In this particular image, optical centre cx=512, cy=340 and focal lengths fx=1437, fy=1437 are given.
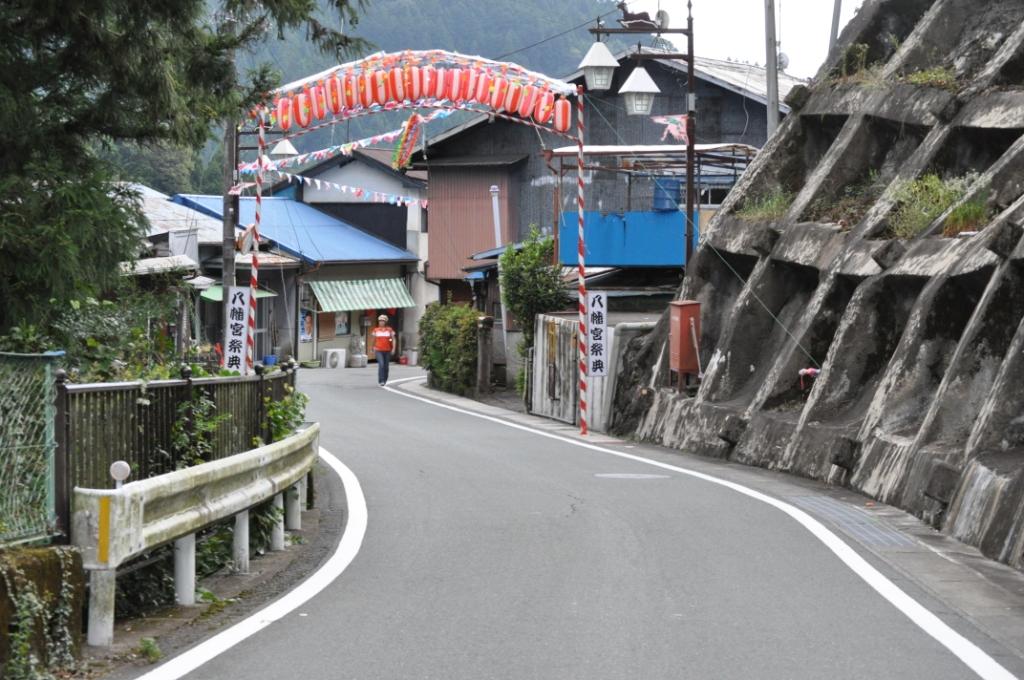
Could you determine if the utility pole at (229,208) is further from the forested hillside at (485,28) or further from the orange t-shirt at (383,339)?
the forested hillside at (485,28)

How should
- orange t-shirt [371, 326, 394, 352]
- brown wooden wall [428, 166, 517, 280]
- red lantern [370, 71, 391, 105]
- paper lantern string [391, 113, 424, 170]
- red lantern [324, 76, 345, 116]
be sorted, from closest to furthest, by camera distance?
1. red lantern [324, 76, 345, 116]
2. red lantern [370, 71, 391, 105]
3. orange t-shirt [371, 326, 394, 352]
4. paper lantern string [391, 113, 424, 170]
5. brown wooden wall [428, 166, 517, 280]

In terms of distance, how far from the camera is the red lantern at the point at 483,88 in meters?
32.1

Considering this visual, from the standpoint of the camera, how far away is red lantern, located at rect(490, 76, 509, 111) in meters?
32.5

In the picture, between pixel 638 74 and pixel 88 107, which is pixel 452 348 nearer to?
pixel 638 74

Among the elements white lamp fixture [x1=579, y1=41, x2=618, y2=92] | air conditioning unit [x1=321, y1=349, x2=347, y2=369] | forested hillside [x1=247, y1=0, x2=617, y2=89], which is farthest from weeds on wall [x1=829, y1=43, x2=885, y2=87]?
forested hillside [x1=247, y1=0, x2=617, y2=89]

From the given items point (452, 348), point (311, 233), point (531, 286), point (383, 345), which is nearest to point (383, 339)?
point (383, 345)

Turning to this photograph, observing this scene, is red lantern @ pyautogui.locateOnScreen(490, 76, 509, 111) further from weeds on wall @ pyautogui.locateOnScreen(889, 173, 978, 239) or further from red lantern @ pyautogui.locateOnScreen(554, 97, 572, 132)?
weeds on wall @ pyautogui.locateOnScreen(889, 173, 978, 239)

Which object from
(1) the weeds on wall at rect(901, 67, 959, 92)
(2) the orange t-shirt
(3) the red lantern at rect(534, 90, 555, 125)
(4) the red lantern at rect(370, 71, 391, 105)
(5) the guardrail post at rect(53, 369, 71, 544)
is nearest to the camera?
(5) the guardrail post at rect(53, 369, 71, 544)

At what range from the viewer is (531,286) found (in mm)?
33812

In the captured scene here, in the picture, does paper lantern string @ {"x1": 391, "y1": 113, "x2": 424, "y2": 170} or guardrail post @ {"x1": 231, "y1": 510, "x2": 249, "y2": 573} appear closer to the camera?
guardrail post @ {"x1": 231, "y1": 510, "x2": 249, "y2": 573}

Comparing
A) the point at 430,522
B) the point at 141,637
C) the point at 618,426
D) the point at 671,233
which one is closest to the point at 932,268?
the point at 430,522

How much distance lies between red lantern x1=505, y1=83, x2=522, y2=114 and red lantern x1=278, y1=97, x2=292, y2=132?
5391 mm

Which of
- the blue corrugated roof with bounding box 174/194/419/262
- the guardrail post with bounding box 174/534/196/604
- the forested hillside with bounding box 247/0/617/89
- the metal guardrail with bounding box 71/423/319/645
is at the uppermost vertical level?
the forested hillside with bounding box 247/0/617/89

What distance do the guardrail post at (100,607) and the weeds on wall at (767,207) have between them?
57.2 feet
